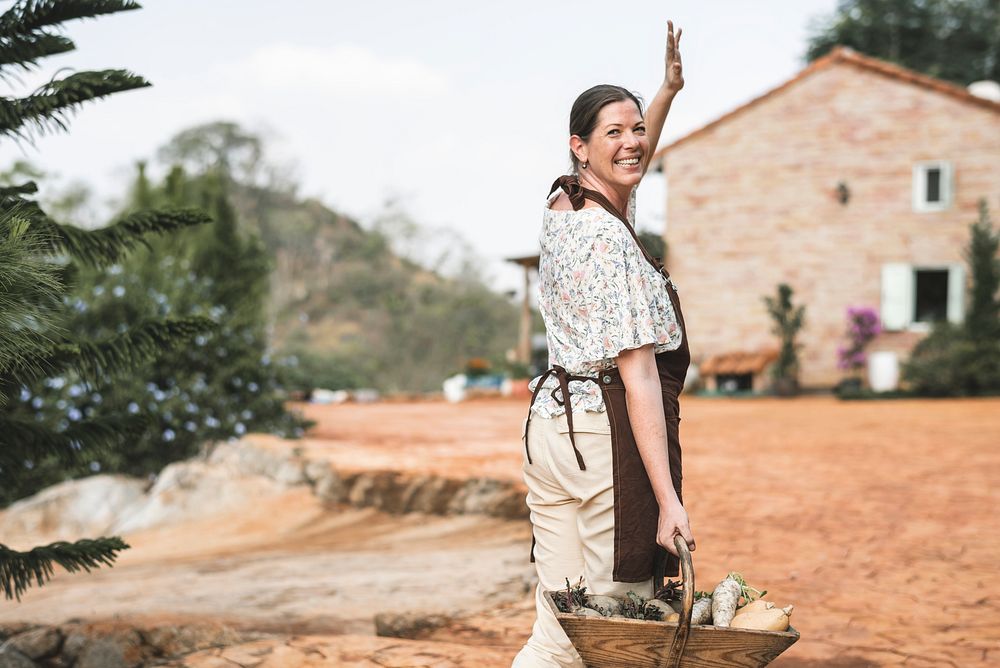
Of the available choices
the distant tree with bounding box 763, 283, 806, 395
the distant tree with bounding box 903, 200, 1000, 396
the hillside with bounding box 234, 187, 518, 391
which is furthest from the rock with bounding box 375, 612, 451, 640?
the hillside with bounding box 234, 187, 518, 391

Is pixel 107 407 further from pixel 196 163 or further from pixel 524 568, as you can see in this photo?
pixel 196 163

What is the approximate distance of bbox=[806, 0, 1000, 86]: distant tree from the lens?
27984mm

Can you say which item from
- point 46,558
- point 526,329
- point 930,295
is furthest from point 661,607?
point 930,295

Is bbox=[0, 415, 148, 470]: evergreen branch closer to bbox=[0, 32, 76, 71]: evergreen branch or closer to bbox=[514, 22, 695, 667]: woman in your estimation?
bbox=[0, 32, 76, 71]: evergreen branch

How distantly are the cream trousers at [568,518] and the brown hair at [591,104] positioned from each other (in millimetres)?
650

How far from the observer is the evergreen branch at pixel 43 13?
3016mm

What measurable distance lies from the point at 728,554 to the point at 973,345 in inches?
454

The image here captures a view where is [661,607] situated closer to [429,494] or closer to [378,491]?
[429,494]

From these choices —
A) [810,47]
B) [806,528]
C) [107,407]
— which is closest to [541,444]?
[806,528]

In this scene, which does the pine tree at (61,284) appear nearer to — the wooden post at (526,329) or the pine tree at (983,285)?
the pine tree at (983,285)

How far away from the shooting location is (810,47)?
2947 centimetres

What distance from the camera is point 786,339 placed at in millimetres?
16750

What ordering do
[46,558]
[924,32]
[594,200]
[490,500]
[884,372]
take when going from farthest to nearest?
[924,32]
[884,372]
[490,500]
[46,558]
[594,200]

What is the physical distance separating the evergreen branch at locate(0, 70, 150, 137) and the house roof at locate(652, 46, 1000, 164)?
14861mm
